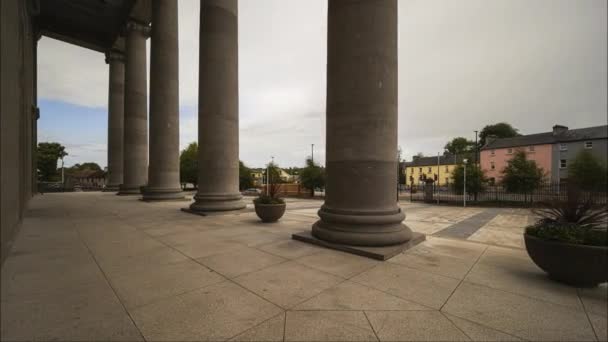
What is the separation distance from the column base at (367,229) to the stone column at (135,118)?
919 inches

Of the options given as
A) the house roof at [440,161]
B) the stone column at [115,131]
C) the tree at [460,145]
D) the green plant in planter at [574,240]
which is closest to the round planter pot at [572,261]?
the green plant in planter at [574,240]

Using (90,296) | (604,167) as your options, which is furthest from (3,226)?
(604,167)

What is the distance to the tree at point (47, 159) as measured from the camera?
2295 inches

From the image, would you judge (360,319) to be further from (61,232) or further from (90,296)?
(61,232)

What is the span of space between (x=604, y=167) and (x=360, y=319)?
3.53 meters

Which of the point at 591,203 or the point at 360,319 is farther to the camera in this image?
the point at 591,203

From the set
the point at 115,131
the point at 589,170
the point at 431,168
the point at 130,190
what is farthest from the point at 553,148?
the point at 431,168

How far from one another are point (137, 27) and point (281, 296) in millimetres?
31465

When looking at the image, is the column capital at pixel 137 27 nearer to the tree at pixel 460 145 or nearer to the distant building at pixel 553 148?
the distant building at pixel 553 148

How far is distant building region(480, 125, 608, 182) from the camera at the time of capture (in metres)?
2.94

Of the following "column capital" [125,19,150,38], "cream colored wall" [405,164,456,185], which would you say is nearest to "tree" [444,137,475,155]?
"cream colored wall" [405,164,456,185]

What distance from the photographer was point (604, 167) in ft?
10.4

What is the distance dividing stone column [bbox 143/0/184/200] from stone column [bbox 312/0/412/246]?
15173 mm

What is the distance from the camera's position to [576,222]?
4262 mm
